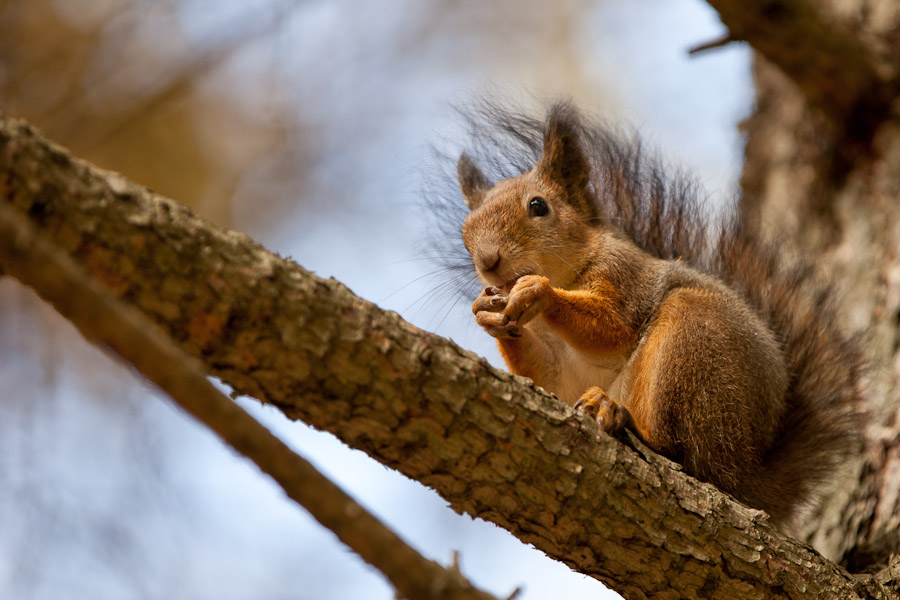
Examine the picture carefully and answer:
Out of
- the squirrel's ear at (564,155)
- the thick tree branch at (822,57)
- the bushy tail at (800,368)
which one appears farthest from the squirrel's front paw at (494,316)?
the thick tree branch at (822,57)

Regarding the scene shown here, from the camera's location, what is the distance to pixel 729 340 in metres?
2.29

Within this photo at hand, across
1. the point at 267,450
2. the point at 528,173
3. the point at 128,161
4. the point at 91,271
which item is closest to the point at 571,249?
the point at 528,173

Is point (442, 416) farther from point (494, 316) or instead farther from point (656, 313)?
point (656, 313)

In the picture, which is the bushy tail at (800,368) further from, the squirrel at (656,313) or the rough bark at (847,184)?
the rough bark at (847,184)

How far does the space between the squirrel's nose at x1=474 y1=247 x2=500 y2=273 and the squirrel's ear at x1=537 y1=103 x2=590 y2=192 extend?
45 cm

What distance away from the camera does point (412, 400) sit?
156 cm

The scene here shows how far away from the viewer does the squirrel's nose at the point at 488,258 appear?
262 centimetres

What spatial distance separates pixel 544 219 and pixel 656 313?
52 cm

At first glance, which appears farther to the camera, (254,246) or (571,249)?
(571,249)

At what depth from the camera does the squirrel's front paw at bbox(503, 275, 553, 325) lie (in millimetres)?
2305

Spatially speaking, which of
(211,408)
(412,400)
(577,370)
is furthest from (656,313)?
(211,408)

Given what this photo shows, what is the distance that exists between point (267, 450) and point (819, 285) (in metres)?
2.61

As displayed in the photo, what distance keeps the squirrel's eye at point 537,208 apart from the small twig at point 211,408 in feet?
6.38

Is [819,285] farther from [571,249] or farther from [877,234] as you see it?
[571,249]
